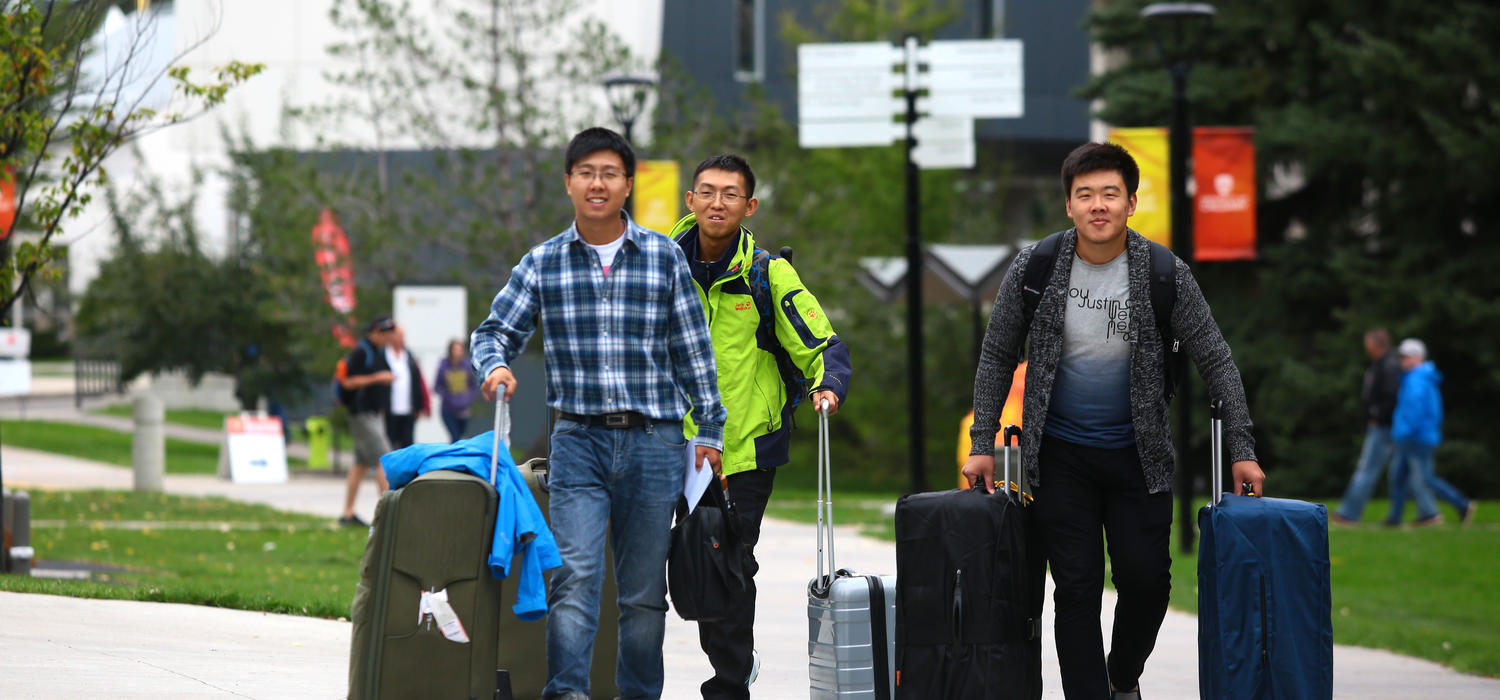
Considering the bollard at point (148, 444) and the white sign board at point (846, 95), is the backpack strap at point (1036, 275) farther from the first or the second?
the bollard at point (148, 444)

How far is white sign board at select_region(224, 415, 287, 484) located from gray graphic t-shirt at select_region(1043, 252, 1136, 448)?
18.7 metres

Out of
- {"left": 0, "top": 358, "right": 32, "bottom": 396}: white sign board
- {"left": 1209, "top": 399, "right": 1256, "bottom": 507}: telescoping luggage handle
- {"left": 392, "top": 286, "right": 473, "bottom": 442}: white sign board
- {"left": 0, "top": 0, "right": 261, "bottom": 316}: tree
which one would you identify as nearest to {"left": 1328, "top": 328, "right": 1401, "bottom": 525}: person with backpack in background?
{"left": 392, "top": 286, "right": 473, "bottom": 442}: white sign board

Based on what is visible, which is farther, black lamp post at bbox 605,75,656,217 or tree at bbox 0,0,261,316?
black lamp post at bbox 605,75,656,217

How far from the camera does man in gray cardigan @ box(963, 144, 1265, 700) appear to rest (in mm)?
5422

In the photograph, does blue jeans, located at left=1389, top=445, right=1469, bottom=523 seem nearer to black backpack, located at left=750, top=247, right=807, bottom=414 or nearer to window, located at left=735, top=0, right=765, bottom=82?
black backpack, located at left=750, top=247, right=807, bottom=414

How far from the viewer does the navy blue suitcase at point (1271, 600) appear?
5172 millimetres

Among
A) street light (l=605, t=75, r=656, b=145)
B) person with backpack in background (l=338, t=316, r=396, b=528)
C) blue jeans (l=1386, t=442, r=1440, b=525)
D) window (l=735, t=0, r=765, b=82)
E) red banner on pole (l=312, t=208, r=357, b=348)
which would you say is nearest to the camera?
person with backpack in background (l=338, t=316, r=396, b=528)

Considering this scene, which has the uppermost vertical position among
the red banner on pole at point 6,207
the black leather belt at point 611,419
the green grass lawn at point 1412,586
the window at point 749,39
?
the window at point 749,39

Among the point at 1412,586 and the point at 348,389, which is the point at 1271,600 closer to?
the point at 1412,586

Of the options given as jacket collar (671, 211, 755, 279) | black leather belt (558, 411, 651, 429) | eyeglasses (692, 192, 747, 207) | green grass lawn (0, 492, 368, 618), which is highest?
eyeglasses (692, 192, 747, 207)

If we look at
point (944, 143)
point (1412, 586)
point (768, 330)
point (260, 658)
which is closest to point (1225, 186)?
point (944, 143)

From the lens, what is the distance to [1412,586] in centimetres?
1320

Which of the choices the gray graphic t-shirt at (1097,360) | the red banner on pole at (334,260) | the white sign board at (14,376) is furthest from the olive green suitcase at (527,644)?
the white sign board at (14,376)

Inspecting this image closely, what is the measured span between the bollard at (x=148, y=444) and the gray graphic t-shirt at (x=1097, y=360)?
1635cm
